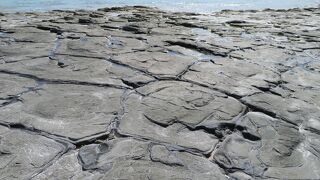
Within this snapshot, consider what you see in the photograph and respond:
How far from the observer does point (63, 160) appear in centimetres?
215

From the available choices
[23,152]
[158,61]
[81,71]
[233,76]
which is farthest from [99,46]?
[23,152]

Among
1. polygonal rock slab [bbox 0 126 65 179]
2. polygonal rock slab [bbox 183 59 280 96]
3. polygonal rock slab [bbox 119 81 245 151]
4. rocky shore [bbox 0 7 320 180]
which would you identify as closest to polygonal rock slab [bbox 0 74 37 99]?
rocky shore [bbox 0 7 320 180]

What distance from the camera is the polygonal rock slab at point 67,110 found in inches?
99.8

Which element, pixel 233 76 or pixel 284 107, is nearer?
pixel 284 107

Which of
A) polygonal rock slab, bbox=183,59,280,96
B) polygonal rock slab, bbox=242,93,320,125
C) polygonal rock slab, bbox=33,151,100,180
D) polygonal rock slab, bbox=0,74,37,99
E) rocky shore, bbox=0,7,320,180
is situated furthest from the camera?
polygonal rock slab, bbox=183,59,280,96

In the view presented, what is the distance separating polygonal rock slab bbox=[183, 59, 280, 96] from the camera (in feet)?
11.7

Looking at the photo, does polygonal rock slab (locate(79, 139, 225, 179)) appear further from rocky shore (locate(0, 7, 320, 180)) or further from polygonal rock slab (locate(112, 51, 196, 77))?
polygonal rock slab (locate(112, 51, 196, 77))

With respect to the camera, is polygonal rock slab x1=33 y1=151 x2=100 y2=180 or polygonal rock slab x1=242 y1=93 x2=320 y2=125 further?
polygonal rock slab x1=242 y1=93 x2=320 y2=125

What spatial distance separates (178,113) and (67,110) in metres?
0.91

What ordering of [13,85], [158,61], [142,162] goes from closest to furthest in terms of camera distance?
1. [142,162]
2. [13,85]
3. [158,61]

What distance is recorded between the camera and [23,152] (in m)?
2.21

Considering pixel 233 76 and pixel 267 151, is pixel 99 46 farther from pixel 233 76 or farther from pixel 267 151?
pixel 267 151

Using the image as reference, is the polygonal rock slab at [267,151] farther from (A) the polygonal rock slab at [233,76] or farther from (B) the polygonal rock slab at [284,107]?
(A) the polygonal rock slab at [233,76]

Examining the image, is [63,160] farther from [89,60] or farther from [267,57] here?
[267,57]
